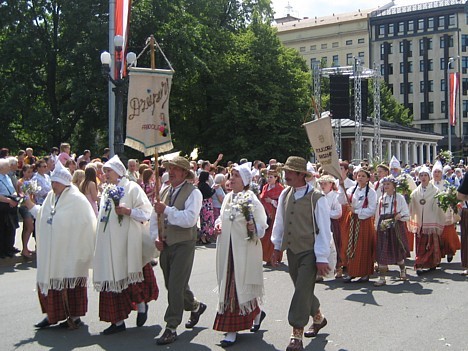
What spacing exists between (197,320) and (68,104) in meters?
25.9

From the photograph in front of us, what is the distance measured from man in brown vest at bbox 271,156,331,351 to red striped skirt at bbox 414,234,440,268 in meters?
5.26

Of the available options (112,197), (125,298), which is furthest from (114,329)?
(112,197)

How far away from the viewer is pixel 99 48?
30.2m

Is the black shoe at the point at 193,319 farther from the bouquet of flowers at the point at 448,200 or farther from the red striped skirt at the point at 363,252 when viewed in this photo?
the bouquet of flowers at the point at 448,200

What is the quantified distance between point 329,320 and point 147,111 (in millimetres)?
3427

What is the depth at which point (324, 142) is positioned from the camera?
370 inches

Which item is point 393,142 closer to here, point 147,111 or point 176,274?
point 147,111

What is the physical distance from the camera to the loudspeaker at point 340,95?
33.5 m

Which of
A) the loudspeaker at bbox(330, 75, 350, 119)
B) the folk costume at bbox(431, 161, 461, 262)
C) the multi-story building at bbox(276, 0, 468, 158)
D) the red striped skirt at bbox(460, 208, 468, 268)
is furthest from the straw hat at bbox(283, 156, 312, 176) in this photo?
the multi-story building at bbox(276, 0, 468, 158)

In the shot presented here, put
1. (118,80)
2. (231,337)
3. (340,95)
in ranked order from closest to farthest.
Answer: (231,337), (118,80), (340,95)

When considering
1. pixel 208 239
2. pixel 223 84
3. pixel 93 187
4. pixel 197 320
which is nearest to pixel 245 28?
pixel 223 84

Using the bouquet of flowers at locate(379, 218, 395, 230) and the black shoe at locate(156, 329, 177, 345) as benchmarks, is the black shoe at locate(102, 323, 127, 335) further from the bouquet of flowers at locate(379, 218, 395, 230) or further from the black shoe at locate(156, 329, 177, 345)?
the bouquet of flowers at locate(379, 218, 395, 230)

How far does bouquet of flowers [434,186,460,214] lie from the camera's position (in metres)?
11.3

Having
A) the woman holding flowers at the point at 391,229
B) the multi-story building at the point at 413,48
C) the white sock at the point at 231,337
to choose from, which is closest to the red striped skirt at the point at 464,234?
the woman holding flowers at the point at 391,229
